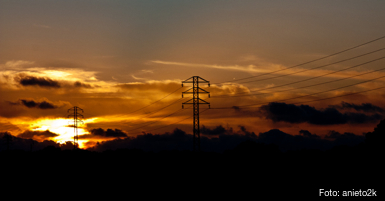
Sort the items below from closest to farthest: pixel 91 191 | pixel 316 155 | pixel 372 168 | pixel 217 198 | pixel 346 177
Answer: pixel 217 198
pixel 91 191
pixel 346 177
pixel 372 168
pixel 316 155

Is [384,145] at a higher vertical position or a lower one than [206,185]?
higher

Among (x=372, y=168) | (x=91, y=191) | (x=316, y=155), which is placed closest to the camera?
(x=91, y=191)

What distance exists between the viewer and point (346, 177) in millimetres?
110688

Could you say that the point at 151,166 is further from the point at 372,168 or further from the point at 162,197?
the point at 372,168

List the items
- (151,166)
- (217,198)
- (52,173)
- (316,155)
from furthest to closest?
1. (316,155)
2. (151,166)
3. (52,173)
4. (217,198)

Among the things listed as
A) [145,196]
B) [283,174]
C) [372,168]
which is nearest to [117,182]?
[145,196]

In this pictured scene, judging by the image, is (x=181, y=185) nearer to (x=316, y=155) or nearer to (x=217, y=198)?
(x=217, y=198)

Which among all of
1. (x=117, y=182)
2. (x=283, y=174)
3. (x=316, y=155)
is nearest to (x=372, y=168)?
(x=283, y=174)

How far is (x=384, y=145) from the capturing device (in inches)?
5423

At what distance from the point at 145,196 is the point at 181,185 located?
47.4 ft

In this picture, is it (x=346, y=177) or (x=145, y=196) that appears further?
(x=346, y=177)

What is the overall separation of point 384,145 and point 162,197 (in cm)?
7899

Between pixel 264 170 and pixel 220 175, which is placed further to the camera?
pixel 264 170

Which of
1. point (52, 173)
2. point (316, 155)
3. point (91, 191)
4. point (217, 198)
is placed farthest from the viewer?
point (316, 155)
